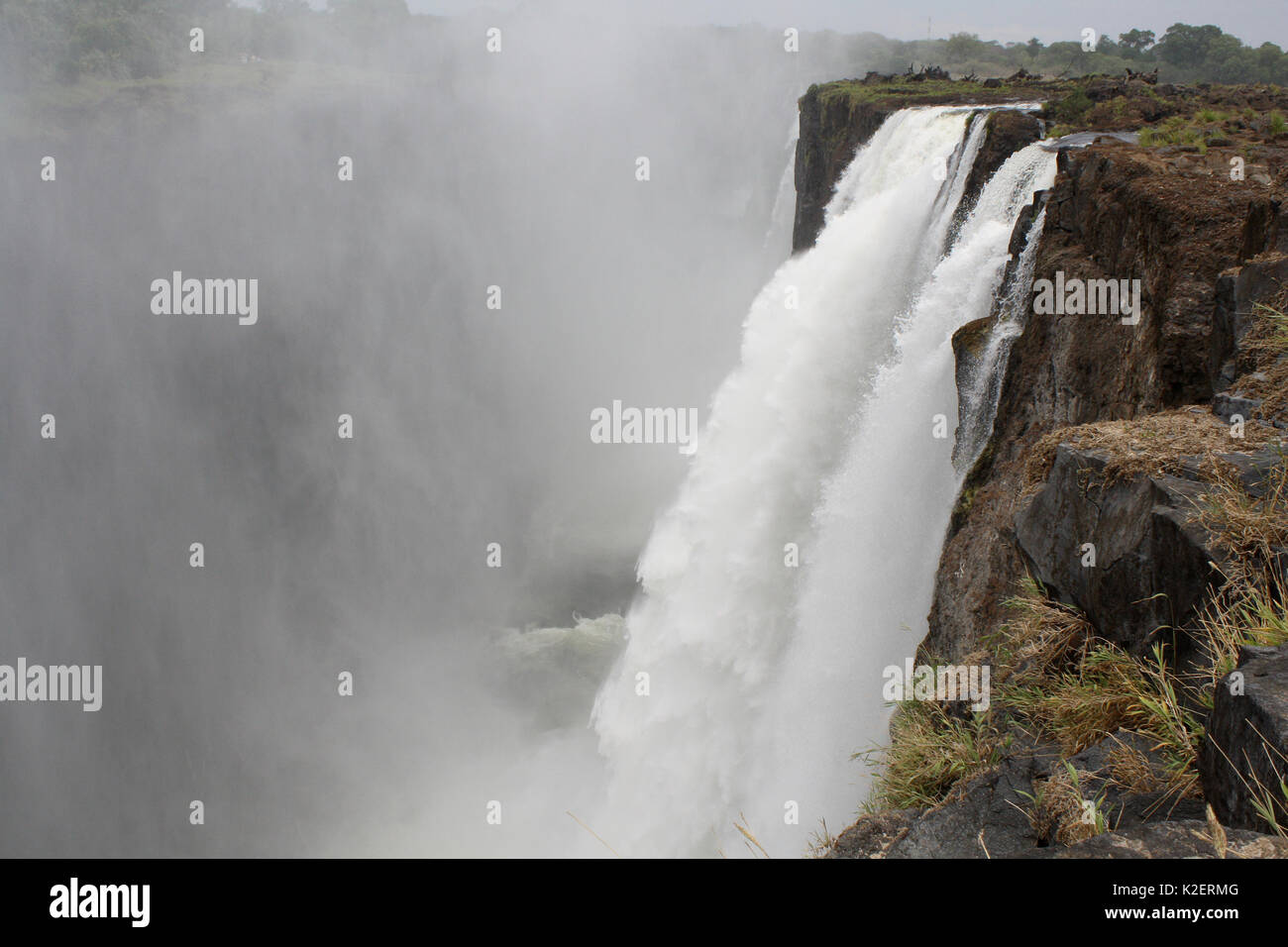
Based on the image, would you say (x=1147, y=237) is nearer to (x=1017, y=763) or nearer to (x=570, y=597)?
(x=1017, y=763)

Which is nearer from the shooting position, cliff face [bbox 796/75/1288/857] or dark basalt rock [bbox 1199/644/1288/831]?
dark basalt rock [bbox 1199/644/1288/831]

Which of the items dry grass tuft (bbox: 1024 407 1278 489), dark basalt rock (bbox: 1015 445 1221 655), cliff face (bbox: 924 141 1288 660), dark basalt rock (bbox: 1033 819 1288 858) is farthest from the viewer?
cliff face (bbox: 924 141 1288 660)

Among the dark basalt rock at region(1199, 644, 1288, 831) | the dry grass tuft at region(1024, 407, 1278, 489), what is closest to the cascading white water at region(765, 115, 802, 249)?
the dry grass tuft at region(1024, 407, 1278, 489)

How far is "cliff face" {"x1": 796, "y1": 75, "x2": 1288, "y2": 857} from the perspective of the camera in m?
2.72

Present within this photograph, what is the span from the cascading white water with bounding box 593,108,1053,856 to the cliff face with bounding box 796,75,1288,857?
2.83 feet

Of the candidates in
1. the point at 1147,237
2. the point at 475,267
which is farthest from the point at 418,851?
the point at 475,267

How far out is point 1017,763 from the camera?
326cm

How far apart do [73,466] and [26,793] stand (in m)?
10.7

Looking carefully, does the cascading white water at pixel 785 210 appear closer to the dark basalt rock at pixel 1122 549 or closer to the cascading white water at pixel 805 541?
the cascading white water at pixel 805 541

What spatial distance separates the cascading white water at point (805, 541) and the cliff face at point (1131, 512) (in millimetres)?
862

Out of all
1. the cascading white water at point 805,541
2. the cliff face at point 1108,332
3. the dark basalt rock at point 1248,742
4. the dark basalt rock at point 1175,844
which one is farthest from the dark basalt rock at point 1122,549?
the cascading white water at point 805,541

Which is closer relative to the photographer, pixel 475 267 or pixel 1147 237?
pixel 1147 237

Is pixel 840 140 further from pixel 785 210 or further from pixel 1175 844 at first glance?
pixel 1175 844

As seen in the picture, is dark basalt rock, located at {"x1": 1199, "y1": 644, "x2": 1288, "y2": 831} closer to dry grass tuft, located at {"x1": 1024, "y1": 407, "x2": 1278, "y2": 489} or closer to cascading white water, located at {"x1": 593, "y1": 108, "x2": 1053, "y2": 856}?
dry grass tuft, located at {"x1": 1024, "y1": 407, "x2": 1278, "y2": 489}
